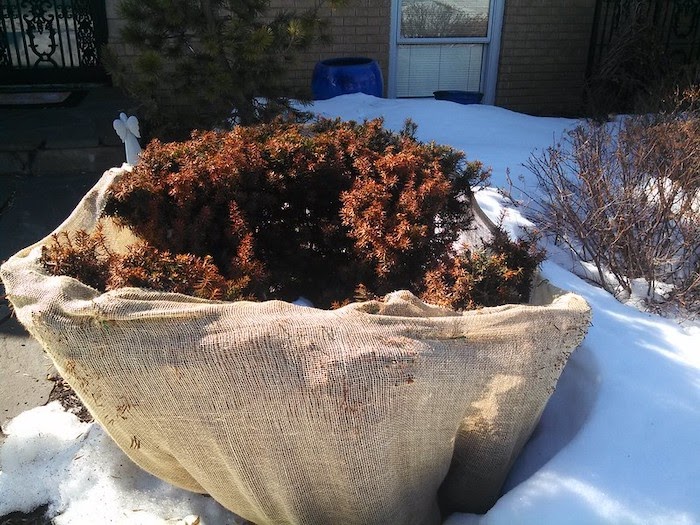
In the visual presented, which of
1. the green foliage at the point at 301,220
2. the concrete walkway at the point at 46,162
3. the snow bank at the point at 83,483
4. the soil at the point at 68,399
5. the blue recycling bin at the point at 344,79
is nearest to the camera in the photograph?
the green foliage at the point at 301,220

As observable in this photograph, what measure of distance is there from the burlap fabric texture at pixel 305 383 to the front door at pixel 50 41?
6488 mm

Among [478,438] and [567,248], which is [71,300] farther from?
[567,248]

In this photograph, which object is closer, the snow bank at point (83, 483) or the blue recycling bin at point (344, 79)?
the snow bank at point (83, 483)

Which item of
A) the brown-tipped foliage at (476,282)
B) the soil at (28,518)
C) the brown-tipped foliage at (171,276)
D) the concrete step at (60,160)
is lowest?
the soil at (28,518)

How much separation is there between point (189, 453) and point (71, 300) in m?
0.59

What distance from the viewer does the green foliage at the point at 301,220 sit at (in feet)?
7.61

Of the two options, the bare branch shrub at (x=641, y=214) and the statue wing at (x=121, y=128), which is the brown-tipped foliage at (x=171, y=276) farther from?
the bare branch shrub at (x=641, y=214)

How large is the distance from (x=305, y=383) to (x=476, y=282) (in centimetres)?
78

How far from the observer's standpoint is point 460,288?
225 centimetres

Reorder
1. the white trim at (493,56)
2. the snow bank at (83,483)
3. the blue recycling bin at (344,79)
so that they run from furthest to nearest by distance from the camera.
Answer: the white trim at (493,56)
the blue recycling bin at (344,79)
the snow bank at (83,483)

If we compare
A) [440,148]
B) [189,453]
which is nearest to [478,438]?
[189,453]

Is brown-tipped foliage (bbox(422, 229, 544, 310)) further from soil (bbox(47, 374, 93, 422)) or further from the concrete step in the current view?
the concrete step

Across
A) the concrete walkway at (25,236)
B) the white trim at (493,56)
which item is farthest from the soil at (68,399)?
the white trim at (493,56)

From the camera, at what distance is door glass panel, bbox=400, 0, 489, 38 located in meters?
7.96
